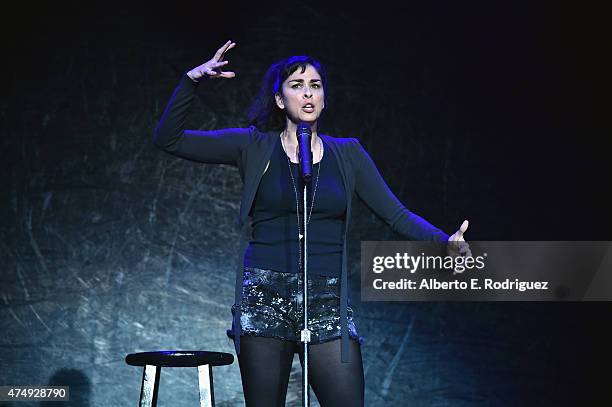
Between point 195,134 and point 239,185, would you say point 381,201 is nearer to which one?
point 195,134

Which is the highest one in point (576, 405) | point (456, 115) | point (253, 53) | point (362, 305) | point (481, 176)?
point (253, 53)

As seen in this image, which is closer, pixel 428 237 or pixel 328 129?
pixel 428 237

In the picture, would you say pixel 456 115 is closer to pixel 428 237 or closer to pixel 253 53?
pixel 253 53

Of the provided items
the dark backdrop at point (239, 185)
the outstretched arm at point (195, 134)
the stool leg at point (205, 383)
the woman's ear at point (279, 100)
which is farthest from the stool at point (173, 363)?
the dark backdrop at point (239, 185)

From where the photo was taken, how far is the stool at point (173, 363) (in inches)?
99.8

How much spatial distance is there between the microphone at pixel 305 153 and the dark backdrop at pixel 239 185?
172 cm

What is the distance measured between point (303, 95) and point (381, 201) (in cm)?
38

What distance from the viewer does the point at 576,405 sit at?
3.70 metres

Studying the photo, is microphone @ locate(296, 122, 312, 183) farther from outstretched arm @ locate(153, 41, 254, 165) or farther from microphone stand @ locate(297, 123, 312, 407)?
outstretched arm @ locate(153, 41, 254, 165)

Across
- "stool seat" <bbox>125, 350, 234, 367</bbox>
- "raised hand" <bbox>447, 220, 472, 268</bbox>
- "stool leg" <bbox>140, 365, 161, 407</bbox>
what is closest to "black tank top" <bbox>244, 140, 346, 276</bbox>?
"raised hand" <bbox>447, 220, 472, 268</bbox>

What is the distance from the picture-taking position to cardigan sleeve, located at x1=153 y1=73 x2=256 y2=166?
85.5 inches

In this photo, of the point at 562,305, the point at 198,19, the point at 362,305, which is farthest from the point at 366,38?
the point at 562,305

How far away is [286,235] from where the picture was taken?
7.09 feet

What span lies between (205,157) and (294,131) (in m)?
0.25
